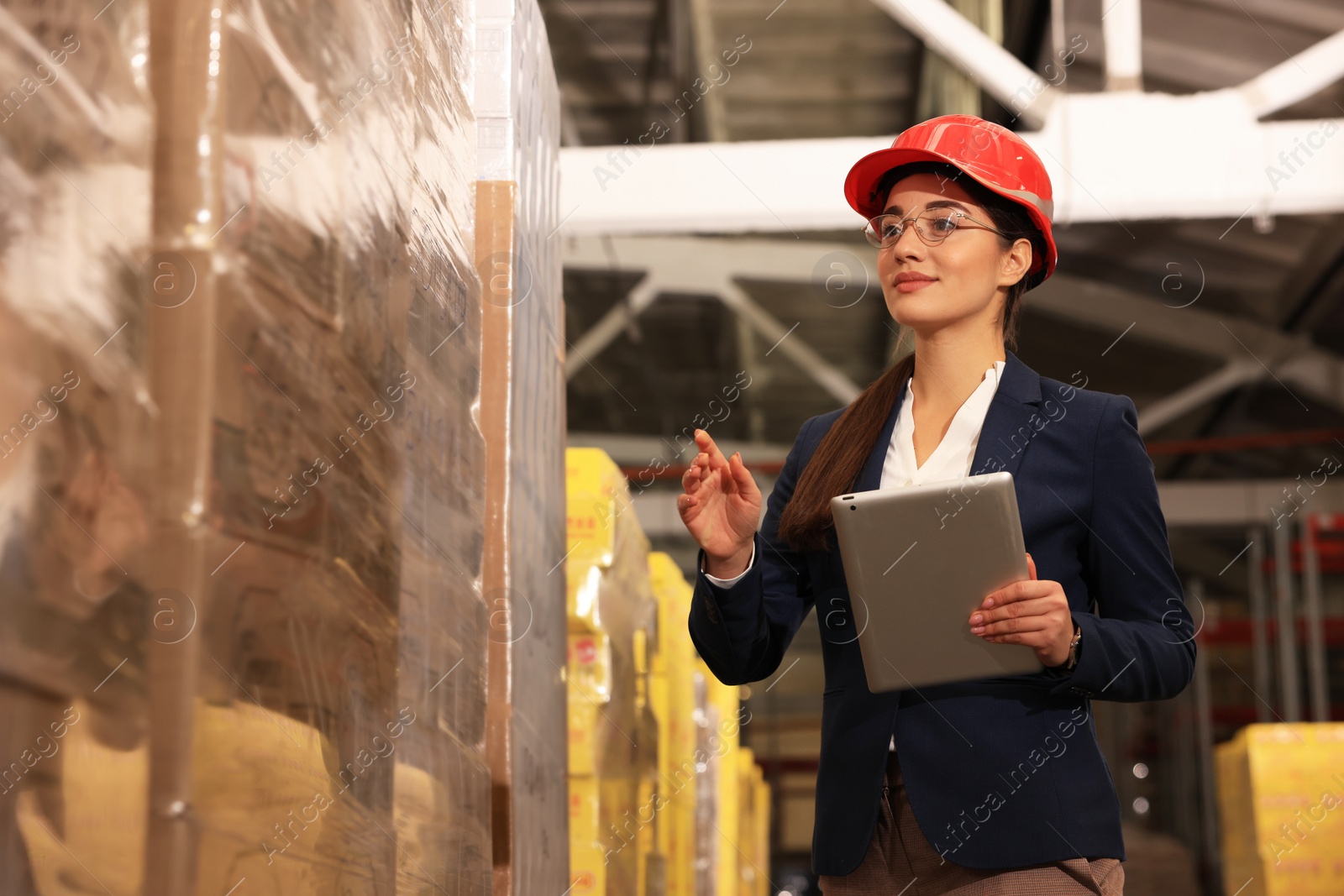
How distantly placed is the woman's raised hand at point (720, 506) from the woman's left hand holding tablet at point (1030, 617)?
1.03ft

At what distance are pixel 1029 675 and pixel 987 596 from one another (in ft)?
0.42

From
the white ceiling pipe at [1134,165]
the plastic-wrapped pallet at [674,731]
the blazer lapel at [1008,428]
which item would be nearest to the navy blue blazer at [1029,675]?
the blazer lapel at [1008,428]

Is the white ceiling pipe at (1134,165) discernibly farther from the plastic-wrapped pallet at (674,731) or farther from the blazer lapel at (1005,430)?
the blazer lapel at (1005,430)

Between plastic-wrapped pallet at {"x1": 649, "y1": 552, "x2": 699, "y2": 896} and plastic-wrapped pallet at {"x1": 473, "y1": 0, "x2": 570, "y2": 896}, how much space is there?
251 centimetres

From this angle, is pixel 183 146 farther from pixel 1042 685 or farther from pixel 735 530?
pixel 1042 685

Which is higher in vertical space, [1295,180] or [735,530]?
[1295,180]

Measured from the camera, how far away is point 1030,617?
1.43 meters

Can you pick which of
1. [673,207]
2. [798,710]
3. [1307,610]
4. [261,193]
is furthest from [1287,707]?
[261,193]

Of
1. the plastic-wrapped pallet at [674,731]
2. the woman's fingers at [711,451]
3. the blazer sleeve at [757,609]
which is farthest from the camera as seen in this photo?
the plastic-wrapped pallet at [674,731]

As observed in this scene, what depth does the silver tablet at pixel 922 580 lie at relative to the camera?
145cm

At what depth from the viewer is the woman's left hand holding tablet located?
1.43 metres

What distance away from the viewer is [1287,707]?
33.5 feet

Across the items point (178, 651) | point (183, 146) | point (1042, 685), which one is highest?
point (183, 146)

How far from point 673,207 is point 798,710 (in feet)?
46.8
